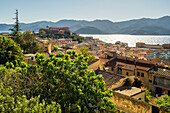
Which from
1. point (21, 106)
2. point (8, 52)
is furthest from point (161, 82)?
point (21, 106)

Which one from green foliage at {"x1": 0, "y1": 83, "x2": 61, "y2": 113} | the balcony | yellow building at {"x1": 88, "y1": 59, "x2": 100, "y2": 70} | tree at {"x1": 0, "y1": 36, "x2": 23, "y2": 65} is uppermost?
tree at {"x1": 0, "y1": 36, "x2": 23, "y2": 65}

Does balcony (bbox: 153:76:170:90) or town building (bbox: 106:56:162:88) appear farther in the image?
town building (bbox: 106:56:162:88)

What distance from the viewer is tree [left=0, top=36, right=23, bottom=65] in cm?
1869

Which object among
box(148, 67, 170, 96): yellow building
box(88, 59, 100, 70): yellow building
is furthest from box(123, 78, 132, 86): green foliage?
box(88, 59, 100, 70): yellow building

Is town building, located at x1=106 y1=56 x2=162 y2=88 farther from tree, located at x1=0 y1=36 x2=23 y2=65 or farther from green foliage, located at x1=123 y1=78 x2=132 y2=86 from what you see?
tree, located at x1=0 y1=36 x2=23 y2=65

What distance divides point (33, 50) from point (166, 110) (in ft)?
101

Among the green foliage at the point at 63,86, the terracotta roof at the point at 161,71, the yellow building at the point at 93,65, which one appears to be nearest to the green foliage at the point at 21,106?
the green foliage at the point at 63,86

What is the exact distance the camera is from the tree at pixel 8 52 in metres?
18.7

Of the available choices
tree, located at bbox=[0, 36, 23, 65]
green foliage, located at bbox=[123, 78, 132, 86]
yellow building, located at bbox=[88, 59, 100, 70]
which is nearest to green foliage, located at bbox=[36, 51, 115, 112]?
green foliage, located at bbox=[123, 78, 132, 86]

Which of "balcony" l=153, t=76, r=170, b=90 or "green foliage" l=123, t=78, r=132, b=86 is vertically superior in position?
"green foliage" l=123, t=78, r=132, b=86

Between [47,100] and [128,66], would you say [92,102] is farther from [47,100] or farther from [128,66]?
[128,66]

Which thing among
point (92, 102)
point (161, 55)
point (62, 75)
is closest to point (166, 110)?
point (92, 102)

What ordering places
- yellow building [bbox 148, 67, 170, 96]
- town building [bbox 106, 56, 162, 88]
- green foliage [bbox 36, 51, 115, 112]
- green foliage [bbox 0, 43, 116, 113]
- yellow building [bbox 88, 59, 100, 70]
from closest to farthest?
green foliage [bbox 0, 43, 116, 113], green foliage [bbox 36, 51, 115, 112], yellow building [bbox 148, 67, 170, 96], yellow building [bbox 88, 59, 100, 70], town building [bbox 106, 56, 162, 88]

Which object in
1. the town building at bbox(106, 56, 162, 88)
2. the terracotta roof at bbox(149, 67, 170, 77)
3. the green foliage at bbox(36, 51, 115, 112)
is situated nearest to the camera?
the green foliage at bbox(36, 51, 115, 112)
